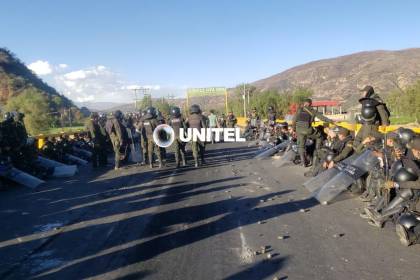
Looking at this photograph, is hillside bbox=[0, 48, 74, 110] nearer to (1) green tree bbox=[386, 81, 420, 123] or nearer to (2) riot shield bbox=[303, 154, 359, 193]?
(1) green tree bbox=[386, 81, 420, 123]

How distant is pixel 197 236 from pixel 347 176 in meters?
3.54

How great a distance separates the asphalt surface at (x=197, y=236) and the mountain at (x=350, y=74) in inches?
3794

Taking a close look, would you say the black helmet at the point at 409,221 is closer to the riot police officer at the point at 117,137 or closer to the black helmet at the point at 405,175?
the black helmet at the point at 405,175

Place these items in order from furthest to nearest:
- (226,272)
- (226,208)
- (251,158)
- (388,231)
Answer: (251,158) < (226,208) < (388,231) < (226,272)

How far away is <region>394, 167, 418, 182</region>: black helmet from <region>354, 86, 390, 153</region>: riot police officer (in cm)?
262

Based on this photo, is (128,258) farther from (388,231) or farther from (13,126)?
(13,126)

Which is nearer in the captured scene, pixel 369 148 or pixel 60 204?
pixel 369 148

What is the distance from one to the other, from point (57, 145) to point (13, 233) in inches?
423

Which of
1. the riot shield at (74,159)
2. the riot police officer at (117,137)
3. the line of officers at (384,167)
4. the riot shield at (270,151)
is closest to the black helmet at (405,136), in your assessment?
the line of officers at (384,167)

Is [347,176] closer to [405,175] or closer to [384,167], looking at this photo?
[384,167]

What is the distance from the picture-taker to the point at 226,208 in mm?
8336

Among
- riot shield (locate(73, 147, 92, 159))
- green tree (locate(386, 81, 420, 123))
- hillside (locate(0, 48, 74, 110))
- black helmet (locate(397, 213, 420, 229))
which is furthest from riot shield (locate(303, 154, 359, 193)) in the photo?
hillside (locate(0, 48, 74, 110))

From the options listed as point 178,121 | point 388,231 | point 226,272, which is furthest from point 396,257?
point 178,121

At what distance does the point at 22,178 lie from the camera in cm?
1325
